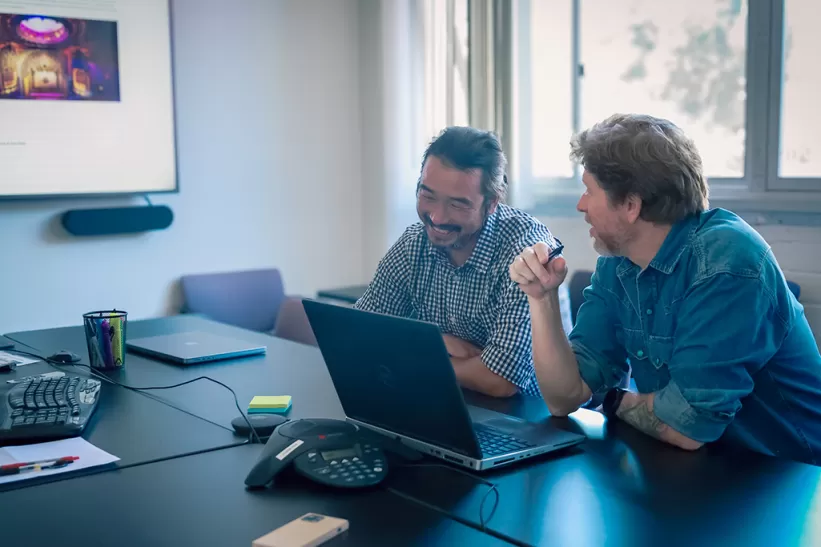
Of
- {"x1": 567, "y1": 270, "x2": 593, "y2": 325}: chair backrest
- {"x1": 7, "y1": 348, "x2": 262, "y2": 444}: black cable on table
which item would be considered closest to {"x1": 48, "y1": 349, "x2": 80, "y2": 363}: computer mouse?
{"x1": 7, "y1": 348, "x2": 262, "y2": 444}: black cable on table

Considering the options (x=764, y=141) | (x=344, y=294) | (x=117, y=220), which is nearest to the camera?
(x=764, y=141)

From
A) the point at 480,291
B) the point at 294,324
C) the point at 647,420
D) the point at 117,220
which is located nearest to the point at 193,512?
the point at 647,420

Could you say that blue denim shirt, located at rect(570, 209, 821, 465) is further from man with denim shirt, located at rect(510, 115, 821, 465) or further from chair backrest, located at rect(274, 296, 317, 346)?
chair backrest, located at rect(274, 296, 317, 346)

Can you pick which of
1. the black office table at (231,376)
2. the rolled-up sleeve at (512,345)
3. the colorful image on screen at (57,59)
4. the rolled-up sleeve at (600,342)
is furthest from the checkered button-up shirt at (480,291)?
the colorful image on screen at (57,59)

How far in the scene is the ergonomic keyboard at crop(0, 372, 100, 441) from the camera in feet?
5.04

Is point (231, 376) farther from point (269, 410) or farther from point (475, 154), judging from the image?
point (475, 154)

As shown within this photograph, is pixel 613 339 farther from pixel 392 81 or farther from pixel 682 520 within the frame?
pixel 392 81

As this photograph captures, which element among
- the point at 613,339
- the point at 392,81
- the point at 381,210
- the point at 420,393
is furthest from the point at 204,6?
the point at 420,393

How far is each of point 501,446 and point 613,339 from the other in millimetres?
521

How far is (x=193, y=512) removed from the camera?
3.95 feet

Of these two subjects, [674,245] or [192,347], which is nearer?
[674,245]

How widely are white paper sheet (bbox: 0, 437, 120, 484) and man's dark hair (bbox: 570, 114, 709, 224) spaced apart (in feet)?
3.37

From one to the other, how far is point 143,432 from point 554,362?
30.7 inches

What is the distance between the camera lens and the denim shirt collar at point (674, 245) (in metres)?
1.65
